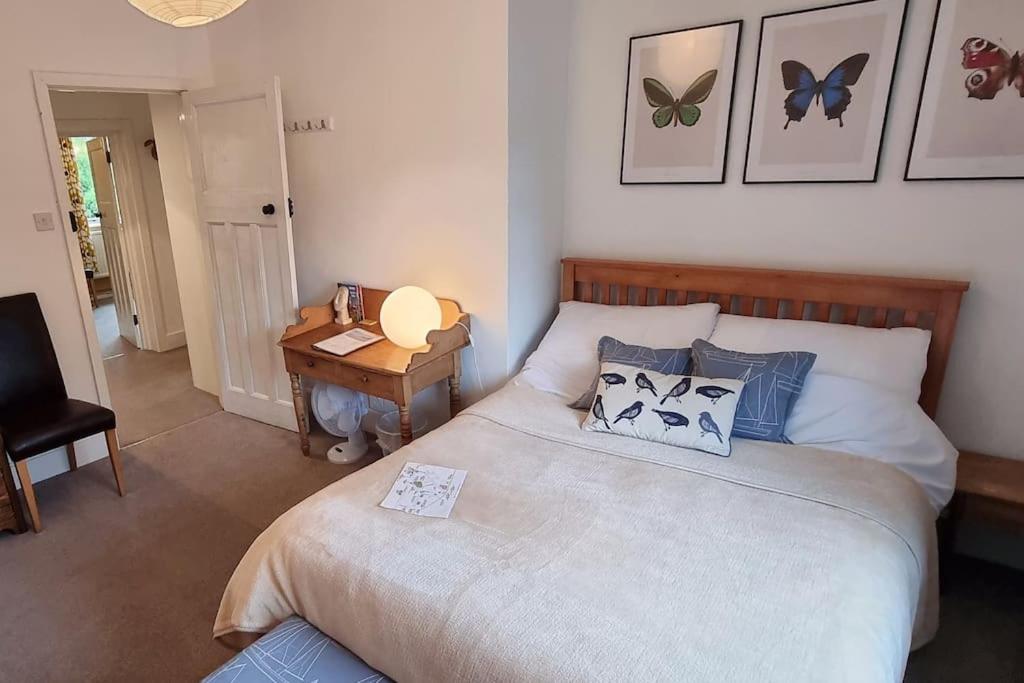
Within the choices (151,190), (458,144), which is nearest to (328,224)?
(458,144)

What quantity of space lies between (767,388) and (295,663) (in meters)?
1.64

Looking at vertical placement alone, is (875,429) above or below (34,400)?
above

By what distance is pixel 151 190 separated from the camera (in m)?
4.54

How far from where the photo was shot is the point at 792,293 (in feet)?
7.54

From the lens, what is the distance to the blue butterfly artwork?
2.10 meters

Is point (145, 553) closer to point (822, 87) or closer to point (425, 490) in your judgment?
point (425, 490)

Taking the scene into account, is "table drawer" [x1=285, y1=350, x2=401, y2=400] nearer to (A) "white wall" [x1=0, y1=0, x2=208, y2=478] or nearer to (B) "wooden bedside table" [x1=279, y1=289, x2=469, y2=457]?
(B) "wooden bedside table" [x1=279, y1=289, x2=469, y2=457]

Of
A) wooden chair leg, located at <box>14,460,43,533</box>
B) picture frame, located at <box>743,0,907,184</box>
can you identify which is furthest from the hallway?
picture frame, located at <box>743,0,907,184</box>

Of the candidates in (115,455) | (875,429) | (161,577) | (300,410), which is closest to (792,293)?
(875,429)

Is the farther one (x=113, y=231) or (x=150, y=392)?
(x=113, y=231)

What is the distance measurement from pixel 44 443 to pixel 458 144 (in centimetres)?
217

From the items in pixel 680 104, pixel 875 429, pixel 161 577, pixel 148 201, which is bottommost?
pixel 161 577

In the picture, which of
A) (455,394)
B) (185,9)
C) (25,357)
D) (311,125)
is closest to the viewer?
(185,9)

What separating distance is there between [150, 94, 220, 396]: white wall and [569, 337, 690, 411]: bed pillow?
245 centimetres
